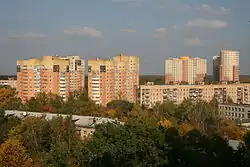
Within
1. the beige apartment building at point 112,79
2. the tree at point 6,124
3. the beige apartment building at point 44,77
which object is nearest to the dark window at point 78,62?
the beige apartment building at point 44,77

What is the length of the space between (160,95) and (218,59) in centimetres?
1054

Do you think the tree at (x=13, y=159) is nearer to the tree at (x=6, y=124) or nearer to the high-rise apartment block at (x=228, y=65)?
the tree at (x=6, y=124)

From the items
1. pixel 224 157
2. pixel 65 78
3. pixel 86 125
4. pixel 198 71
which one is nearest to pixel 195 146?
pixel 224 157

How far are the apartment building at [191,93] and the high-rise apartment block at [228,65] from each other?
5.60m

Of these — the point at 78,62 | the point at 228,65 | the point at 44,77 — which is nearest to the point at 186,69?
the point at 228,65

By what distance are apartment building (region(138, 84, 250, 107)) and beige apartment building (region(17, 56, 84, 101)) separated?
3950 mm

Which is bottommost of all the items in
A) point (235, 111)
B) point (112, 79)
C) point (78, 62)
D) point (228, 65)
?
point (235, 111)

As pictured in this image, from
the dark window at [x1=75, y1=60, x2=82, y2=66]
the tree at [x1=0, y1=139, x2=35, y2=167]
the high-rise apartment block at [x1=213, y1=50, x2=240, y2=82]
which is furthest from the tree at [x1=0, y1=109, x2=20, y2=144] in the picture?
the high-rise apartment block at [x1=213, y1=50, x2=240, y2=82]

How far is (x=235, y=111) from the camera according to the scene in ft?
64.0

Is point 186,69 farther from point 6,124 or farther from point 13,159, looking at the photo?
point 13,159

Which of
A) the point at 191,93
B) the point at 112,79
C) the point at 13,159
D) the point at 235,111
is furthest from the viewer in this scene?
the point at 191,93

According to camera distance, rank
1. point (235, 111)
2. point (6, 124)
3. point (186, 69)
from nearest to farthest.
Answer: point (6, 124) < point (235, 111) < point (186, 69)

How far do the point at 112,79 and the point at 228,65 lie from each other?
11.8 meters

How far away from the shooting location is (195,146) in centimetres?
658
